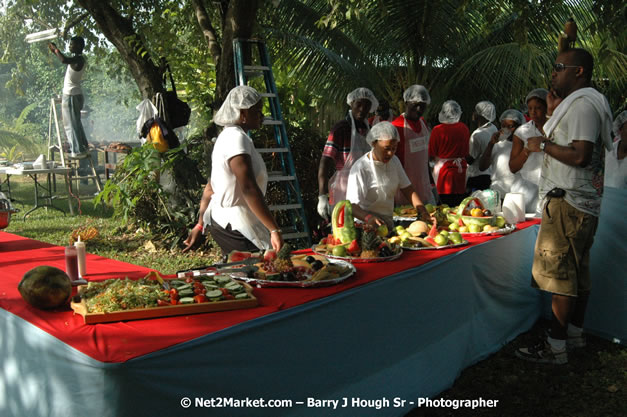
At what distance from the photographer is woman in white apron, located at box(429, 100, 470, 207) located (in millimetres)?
5840

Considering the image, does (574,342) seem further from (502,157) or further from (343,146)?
(343,146)

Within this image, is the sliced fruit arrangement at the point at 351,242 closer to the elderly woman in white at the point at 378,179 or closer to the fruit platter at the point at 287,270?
the fruit platter at the point at 287,270

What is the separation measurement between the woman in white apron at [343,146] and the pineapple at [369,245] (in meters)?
2.01

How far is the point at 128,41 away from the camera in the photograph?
7.49 metres

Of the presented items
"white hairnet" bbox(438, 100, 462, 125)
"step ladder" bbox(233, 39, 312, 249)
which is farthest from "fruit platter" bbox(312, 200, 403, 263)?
"step ladder" bbox(233, 39, 312, 249)

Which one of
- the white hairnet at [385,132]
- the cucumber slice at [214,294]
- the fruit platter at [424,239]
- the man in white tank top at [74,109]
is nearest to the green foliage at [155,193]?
the white hairnet at [385,132]

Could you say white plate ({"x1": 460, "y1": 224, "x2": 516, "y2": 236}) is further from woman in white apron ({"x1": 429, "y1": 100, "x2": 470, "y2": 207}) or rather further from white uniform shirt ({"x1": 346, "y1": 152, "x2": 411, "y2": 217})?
woman in white apron ({"x1": 429, "y1": 100, "x2": 470, "y2": 207})

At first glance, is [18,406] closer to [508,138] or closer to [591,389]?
[591,389]

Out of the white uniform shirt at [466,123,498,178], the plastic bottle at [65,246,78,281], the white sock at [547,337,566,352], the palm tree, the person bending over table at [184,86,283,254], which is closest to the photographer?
the plastic bottle at [65,246,78,281]

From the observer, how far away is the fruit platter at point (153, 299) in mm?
2152

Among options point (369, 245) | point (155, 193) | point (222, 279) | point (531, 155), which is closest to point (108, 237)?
point (155, 193)

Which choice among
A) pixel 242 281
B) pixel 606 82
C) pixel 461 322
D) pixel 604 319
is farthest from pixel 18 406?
pixel 606 82

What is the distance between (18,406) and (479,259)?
9.14 feet

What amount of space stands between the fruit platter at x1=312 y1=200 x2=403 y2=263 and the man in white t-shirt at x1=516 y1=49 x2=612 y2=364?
1141mm
